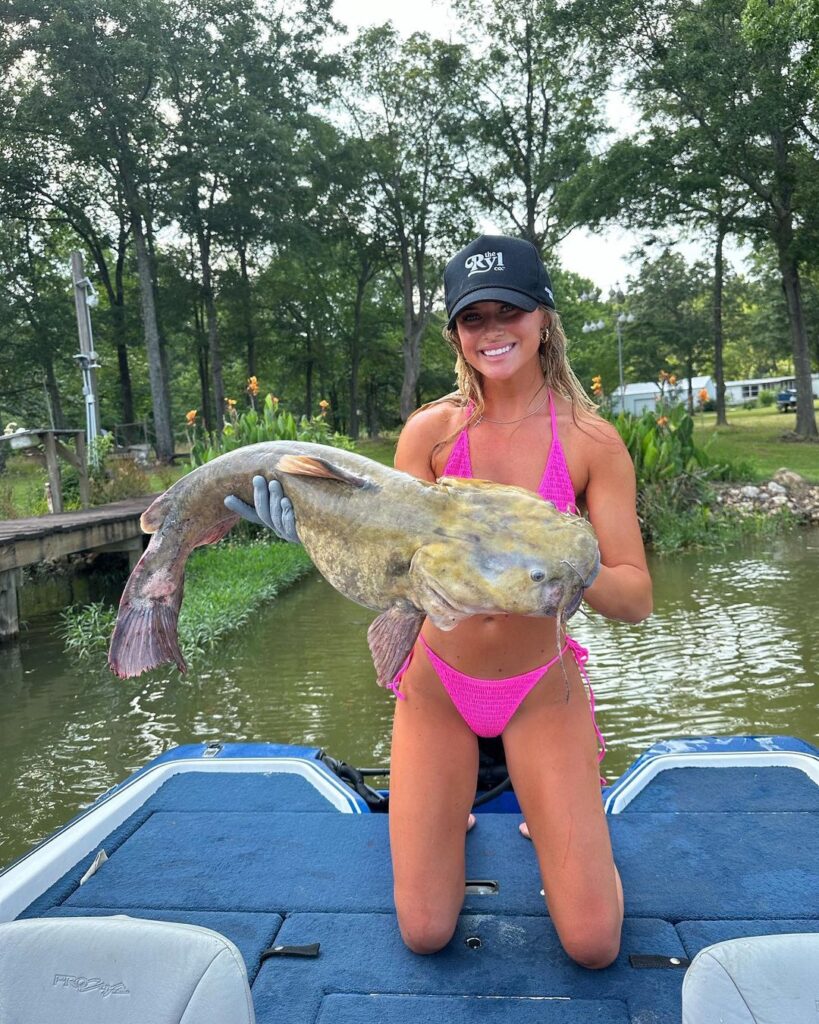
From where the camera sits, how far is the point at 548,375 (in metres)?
2.38

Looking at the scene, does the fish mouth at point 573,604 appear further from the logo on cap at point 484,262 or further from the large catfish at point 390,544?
the logo on cap at point 484,262

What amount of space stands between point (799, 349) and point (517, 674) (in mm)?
19308

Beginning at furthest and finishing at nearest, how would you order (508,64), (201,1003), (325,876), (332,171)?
(332,171) → (508,64) → (325,876) → (201,1003)

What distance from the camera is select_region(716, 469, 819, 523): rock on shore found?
12758 mm

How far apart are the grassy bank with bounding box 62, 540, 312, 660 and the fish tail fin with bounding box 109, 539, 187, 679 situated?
11.8ft

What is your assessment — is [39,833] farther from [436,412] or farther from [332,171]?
[332,171]

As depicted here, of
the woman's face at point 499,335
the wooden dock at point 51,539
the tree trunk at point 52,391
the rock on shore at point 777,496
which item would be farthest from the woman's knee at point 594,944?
the tree trunk at point 52,391

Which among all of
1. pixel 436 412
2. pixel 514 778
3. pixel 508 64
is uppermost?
pixel 508 64

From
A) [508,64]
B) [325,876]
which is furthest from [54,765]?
[508,64]

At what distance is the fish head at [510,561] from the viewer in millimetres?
1652

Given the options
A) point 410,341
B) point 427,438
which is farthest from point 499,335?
point 410,341

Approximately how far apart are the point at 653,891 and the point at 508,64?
26110mm

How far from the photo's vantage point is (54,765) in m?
4.87

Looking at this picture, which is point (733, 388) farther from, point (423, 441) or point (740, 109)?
point (423, 441)
